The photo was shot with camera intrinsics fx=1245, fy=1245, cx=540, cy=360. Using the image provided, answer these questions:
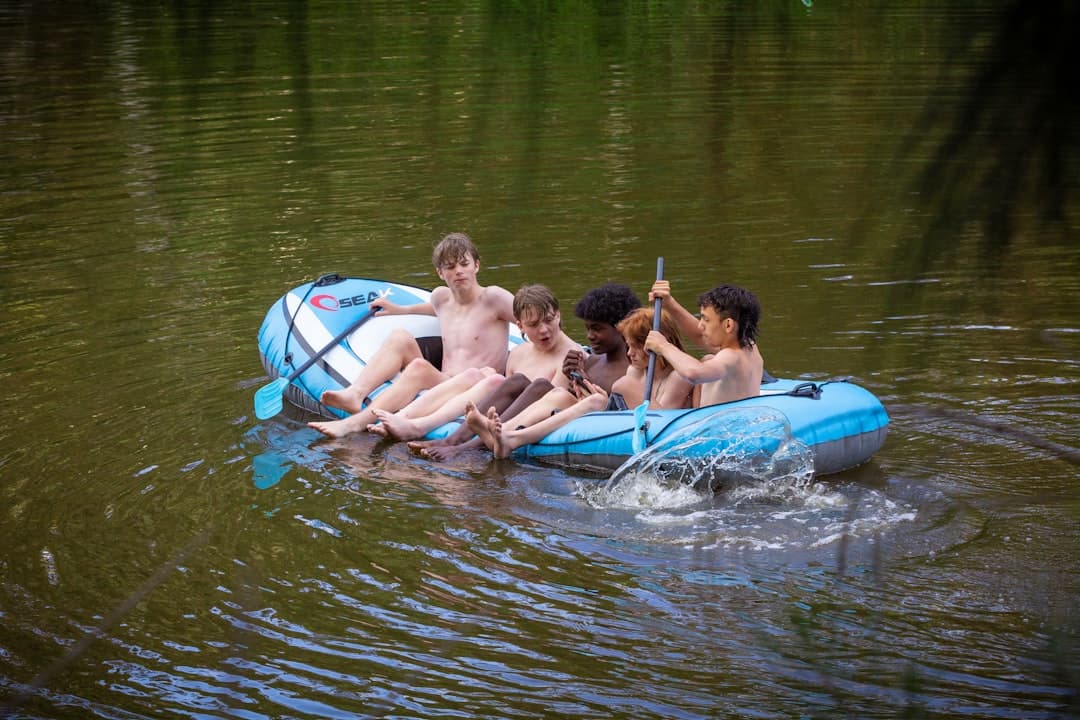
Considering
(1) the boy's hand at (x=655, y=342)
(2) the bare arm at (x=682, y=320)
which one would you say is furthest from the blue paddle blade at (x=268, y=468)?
(2) the bare arm at (x=682, y=320)

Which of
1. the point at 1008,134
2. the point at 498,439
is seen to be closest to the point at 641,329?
the point at 498,439

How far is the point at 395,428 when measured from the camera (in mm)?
6691

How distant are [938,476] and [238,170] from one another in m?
8.06

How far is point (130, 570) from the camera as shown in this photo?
521 cm

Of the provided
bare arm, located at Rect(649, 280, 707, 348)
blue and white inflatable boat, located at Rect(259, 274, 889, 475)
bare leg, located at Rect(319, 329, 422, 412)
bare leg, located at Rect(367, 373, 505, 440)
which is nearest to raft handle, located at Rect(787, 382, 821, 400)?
blue and white inflatable boat, located at Rect(259, 274, 889, 475)

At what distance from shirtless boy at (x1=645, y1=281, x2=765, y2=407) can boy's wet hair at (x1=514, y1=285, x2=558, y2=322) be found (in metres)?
0.83

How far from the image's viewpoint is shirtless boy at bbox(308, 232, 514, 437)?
23.4 ft

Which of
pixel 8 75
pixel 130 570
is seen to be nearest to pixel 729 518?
pixel 130 570

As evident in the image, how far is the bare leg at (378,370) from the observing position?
7.13 m

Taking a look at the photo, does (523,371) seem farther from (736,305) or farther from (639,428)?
(736,305)

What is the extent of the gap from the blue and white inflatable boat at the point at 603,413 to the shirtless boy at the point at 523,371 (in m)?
0.13

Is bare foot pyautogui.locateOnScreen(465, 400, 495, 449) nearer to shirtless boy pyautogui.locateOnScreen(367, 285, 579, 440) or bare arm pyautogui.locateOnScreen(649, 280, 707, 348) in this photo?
shirtless boy pyautogui.locateOnScreen(367, 285, 579, 440)

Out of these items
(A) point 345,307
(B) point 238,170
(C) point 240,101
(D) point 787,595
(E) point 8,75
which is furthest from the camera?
(B) point 238,170

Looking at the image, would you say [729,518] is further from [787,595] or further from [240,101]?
[240,101]
